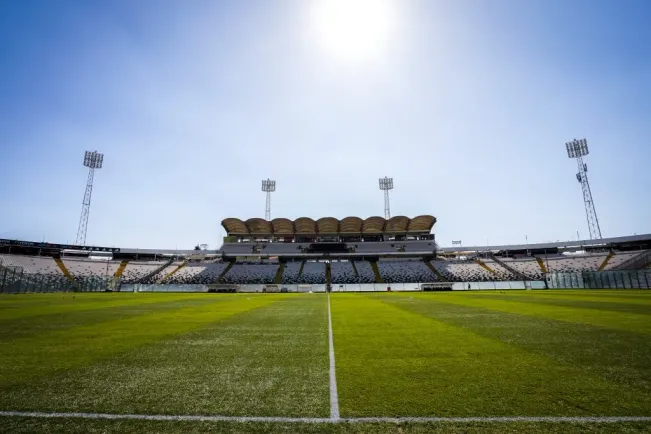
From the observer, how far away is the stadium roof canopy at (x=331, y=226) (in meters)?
76.9

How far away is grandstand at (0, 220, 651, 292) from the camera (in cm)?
5528

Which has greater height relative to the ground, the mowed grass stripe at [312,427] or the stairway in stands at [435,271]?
the stairway in stands at [435,271]

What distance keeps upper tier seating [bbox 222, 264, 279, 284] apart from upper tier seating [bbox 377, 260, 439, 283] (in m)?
24.2

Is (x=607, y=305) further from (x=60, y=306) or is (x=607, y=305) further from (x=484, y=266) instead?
(x=484, y=266)

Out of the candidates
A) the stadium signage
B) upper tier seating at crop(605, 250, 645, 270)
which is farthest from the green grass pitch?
the stadium signage

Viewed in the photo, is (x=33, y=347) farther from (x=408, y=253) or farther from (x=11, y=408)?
(x=408, y=253)

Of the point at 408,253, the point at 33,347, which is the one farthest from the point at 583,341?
the point at 408,253

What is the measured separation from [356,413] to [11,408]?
4461 mm

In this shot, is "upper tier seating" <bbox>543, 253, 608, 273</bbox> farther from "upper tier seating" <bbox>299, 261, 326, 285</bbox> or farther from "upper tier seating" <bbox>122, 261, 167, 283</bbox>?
"upper tier seating" <bbox>122, 261, 167, 283</bbox>

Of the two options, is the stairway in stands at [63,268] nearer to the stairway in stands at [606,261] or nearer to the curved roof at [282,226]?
the curved roof at [282,226]

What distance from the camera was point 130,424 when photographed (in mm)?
3654

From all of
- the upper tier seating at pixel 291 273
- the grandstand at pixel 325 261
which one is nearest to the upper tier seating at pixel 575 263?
the grandstand at pixel 325 261

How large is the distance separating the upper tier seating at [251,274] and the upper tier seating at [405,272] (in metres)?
24.2

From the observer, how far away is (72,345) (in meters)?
8.24
